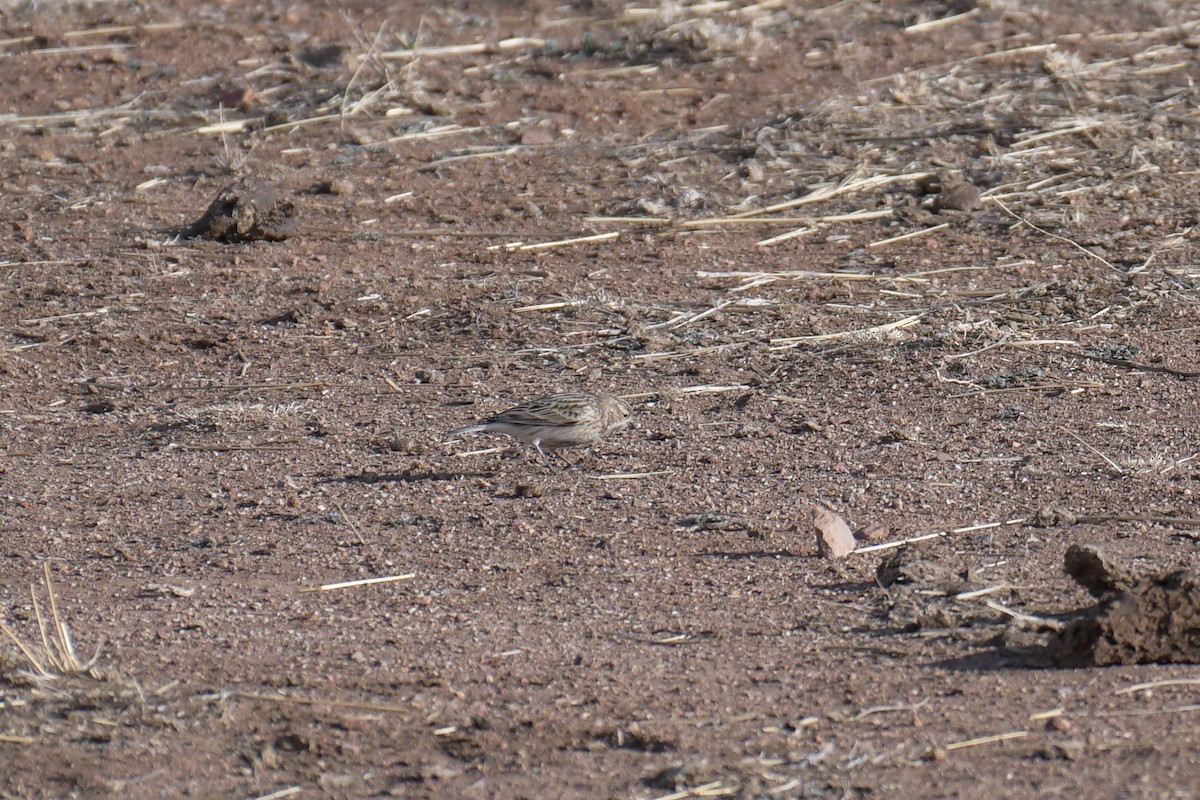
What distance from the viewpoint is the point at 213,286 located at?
10.1 metres

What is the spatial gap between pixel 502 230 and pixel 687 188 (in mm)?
1390

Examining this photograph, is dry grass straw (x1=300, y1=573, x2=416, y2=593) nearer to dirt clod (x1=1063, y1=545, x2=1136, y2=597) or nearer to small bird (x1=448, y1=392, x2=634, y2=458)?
small bird (x1=448, y1=392, x2=634, y2=458)

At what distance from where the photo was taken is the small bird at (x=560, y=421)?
720 cm

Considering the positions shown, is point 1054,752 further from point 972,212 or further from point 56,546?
point 972,212

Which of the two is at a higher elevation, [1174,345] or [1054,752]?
[1054,752]

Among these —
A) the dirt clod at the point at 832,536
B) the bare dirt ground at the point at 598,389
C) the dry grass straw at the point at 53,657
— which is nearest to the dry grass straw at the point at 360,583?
the bare dirt ground at the point at 598,389

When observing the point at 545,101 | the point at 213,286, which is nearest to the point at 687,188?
the point at 545,101

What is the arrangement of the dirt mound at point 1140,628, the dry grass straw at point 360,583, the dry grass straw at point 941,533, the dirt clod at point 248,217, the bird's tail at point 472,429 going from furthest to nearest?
the dirt clod at point 248,217
the bird's tail at point 472,429
the dry grass straw at point 941,533
the dry grass straw at point 360,583
the dirt mound at point 1140,628

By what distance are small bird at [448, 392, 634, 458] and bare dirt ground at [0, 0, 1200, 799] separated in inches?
7.1

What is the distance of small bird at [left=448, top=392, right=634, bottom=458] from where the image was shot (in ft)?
23.6

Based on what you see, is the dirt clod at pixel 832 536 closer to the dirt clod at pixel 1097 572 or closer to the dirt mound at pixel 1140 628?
the dirt clod at pixel 1097 572

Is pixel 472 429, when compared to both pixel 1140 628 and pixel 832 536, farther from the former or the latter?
pixel 1140 628

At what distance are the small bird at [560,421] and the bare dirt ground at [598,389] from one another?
179 millimetres

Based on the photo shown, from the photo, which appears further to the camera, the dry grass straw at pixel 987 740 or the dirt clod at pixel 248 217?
the dirt clod at pixel 248 217
